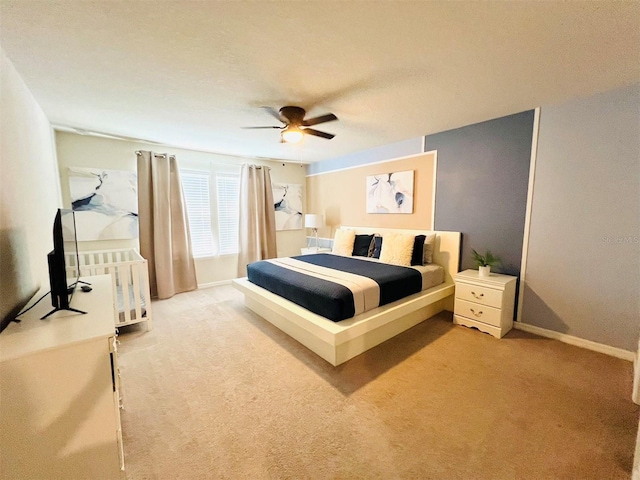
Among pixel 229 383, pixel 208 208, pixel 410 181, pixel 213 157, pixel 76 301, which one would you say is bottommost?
pixel 229 383

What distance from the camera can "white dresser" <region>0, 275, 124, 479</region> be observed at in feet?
3.13

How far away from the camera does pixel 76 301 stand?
5.17 feet

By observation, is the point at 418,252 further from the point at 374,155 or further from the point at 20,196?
the point at 20,196

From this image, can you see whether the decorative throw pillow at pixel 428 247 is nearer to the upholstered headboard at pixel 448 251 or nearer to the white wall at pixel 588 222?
the upholstered headboard at pixel 448 251

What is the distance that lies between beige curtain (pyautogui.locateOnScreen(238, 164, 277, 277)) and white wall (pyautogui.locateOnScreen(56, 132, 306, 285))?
0.22m

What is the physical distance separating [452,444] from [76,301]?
8.11 feet

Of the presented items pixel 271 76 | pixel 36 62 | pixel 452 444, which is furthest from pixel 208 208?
pixel 452 444

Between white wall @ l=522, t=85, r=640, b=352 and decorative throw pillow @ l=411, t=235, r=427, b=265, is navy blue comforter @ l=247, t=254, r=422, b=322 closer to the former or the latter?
decorative throw pillow @ l=411, t=235, r=427, b=265

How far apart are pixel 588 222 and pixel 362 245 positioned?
8.11 feet

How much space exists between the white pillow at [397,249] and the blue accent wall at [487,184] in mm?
594

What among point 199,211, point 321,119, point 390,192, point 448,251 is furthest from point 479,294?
point 199,211

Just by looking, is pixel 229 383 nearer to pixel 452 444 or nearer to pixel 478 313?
pixel 452 444

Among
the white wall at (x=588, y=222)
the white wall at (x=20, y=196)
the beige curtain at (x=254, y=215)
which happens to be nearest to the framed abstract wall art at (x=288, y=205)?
the beige curtain at (x=254, y=215)

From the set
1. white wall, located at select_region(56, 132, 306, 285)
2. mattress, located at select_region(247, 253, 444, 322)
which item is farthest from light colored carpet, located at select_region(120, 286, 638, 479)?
white wall, located at select_region(56, 132, 306, 285)
